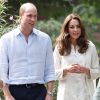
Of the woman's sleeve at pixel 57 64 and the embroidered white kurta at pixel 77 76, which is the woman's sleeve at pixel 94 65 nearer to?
the embroidered white kurta at pixel 77 76

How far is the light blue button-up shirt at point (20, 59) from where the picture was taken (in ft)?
23.5

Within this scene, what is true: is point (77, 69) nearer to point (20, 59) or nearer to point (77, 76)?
point (77, 76)

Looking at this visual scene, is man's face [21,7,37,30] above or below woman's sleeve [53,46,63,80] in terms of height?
above

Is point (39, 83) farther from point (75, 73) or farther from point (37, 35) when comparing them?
point (75, 73)

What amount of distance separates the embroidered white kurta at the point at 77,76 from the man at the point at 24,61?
1058 millimetres

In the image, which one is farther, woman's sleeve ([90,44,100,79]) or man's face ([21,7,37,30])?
woman's sleeve ([90,44,100,79])

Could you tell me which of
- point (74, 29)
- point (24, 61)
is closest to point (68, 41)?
point (74, 29)

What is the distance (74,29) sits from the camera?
832 cm

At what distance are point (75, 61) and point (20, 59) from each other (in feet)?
4.26

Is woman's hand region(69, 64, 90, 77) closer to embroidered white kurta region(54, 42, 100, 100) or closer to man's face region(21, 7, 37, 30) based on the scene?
embroidered white kurta region(54, 42, 100, 100)

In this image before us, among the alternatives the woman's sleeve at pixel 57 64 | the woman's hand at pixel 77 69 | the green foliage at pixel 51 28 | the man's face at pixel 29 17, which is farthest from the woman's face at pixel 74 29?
the green foliage at pixel 51 28

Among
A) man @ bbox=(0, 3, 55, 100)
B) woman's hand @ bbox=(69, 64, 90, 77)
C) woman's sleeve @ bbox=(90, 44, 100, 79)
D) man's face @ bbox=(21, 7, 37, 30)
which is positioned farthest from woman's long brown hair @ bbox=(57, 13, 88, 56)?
man's face @ bbox=(21, 7, 37, 30)

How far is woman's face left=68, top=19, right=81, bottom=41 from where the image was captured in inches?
327

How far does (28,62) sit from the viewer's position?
23.6 ft
